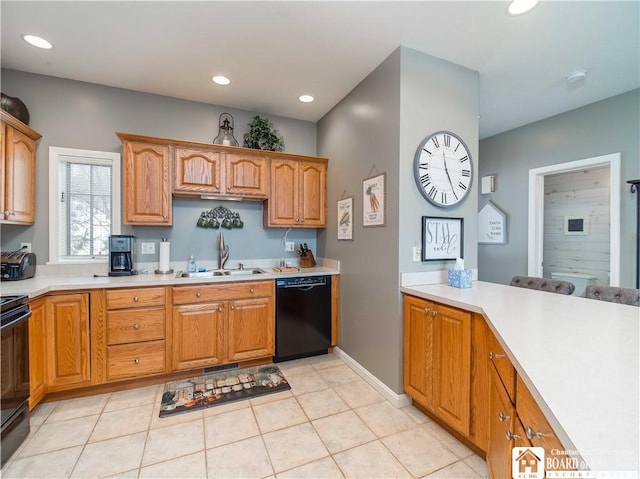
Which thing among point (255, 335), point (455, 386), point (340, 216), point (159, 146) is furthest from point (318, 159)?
point (455, 386)

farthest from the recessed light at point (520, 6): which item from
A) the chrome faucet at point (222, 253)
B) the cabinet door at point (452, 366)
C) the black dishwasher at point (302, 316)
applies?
the chrome faucet at point (222, 253)

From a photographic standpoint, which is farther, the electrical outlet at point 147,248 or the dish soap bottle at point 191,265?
the dish soap bottle at point 191,265

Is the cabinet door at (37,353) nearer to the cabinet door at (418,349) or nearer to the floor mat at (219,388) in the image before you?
the floor mat at (219,388)

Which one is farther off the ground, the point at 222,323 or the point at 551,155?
the point at 551,155

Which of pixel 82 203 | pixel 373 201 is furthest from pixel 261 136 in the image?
pixel 82 203

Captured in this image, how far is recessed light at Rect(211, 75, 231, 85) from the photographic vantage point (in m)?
2.67

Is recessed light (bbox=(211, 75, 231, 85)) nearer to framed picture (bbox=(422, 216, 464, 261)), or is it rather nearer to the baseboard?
framed picture (bbox=(422, 216, 464, 261))

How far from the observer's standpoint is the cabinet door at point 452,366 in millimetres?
1690

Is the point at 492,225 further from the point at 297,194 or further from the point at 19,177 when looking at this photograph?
the point at 19,177

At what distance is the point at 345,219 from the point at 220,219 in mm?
1443

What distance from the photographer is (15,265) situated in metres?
2.33

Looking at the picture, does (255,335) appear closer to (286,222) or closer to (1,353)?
(286,222)

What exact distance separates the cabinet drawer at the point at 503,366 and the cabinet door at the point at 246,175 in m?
2.49

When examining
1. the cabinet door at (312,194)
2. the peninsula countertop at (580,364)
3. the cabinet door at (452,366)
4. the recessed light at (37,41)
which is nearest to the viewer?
the peninsula countertop at (580,364)
